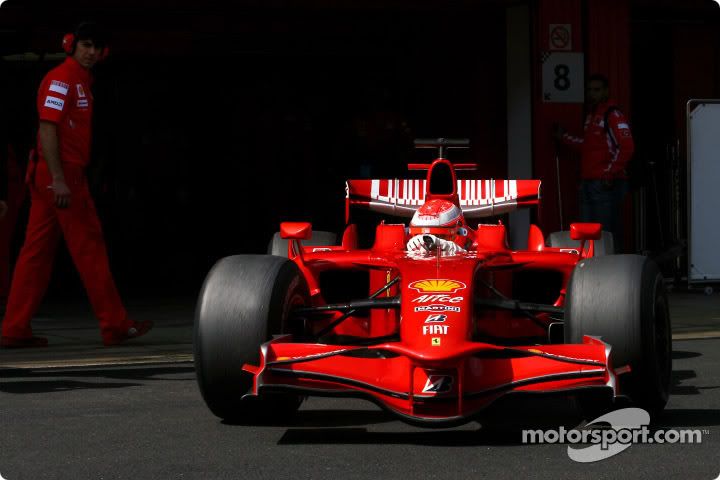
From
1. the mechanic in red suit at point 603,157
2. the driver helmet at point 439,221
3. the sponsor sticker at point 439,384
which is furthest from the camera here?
the mechanic in red suit at point 603,157

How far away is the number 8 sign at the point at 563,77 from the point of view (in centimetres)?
Result: 1333

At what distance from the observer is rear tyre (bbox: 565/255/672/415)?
6258 mm

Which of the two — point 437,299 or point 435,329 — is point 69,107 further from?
point 435,329

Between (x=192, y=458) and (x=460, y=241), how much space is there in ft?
7.87

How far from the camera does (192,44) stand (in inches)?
696

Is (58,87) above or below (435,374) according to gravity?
above

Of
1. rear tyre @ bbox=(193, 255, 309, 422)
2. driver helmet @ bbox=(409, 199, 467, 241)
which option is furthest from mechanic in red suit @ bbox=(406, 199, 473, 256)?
rear tyre @ bbox=(193, 255, 309, 422)

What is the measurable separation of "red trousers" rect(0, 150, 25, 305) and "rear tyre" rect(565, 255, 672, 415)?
670 cm

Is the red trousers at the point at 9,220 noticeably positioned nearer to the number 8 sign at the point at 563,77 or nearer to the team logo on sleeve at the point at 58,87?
the team logo on sleeve at the point at 58,87

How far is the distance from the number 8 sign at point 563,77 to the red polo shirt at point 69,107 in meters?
5.13
